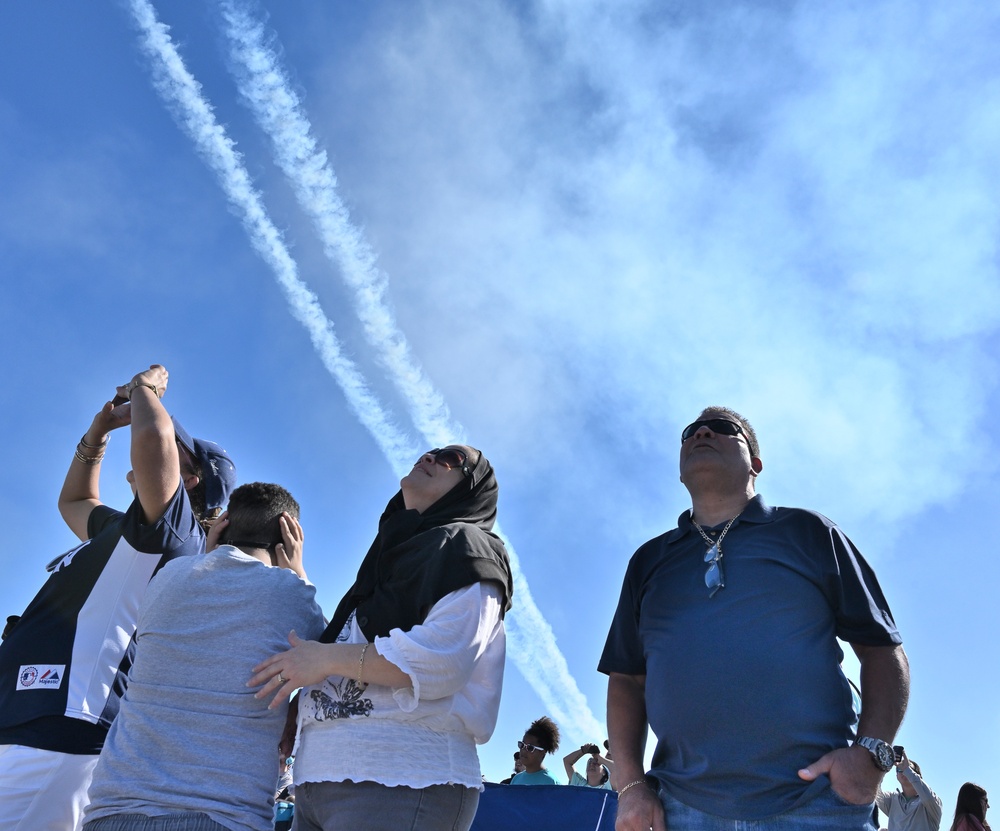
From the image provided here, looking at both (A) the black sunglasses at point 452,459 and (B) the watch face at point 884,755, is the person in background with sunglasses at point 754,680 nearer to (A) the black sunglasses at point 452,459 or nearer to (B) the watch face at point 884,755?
(B) the watch face at point 884,755

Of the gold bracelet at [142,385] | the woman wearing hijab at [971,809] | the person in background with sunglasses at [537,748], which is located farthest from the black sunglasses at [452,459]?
the woman wearing hijab at [971,809]

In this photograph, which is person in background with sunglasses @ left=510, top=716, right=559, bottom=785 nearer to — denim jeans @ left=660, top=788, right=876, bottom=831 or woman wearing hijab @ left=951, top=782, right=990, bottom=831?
woman wearing hijab @ left=951, top=782, right=990, bottom=831

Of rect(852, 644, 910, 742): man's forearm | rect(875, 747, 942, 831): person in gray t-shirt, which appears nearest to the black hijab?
rect(852, 644, 910, 742): man's forearm

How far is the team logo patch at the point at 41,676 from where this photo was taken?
3350 millimetres

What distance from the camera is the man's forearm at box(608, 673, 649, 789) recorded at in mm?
3078

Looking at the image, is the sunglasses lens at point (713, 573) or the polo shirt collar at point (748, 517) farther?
the polo shirt collar at point (748, 517)

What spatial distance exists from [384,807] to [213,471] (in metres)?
2.27

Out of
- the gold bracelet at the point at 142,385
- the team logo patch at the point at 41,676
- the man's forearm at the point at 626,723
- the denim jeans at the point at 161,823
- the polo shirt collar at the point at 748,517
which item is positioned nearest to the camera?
the denim jeans at the point at 161,823

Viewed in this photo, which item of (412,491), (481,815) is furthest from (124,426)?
(481,815)

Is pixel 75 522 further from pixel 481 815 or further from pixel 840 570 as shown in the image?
pixel 840 570

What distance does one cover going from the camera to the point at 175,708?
113 inches

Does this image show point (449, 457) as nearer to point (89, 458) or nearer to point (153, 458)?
point (153, 458)

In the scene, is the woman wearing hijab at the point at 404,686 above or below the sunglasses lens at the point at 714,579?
below

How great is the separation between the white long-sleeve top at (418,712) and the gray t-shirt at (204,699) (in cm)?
18
